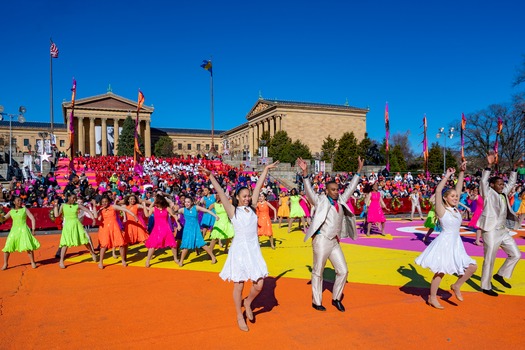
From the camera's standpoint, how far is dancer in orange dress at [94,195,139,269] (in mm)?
8766

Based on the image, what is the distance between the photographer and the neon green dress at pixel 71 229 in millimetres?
9015

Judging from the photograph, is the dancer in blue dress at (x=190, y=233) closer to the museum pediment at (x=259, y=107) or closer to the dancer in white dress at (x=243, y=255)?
Answer: the dancer in white dress at (x=243, y=255)

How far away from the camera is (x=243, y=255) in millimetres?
4984

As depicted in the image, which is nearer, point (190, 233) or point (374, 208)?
point (190, 233)

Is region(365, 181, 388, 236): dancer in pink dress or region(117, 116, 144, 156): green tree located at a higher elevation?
region(117, 116, 144, 156): green tree

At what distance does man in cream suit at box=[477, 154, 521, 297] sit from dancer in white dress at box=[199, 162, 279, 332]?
3.91 metres

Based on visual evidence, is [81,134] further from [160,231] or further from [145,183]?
[160,231]

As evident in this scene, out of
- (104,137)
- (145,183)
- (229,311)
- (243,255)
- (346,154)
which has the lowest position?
(229,311)

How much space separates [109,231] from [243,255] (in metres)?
5.09

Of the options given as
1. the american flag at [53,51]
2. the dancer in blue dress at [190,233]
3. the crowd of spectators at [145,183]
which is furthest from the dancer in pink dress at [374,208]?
the american flag at [53,51]

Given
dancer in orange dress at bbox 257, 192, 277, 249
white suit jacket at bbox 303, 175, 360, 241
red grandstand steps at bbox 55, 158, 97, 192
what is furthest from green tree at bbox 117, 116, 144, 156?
white suit jacket at bbox 303, 175, 360, 241

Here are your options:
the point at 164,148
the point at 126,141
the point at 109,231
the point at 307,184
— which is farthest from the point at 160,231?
the point at 164,148

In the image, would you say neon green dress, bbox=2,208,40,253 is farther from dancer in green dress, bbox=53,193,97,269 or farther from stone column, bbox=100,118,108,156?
stone column, bbox=100,118,108,156

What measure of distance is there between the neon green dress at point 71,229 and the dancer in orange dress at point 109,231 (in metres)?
0.62
